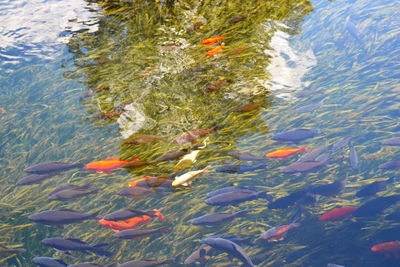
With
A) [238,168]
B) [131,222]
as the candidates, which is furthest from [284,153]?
[131,222]

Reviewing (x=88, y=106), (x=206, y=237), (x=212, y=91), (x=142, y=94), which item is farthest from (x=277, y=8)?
(x=206, y=237)

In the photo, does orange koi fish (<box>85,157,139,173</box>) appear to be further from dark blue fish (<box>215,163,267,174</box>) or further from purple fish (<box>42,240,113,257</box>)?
dark blue fish (<box>215,163,267,174</box>)

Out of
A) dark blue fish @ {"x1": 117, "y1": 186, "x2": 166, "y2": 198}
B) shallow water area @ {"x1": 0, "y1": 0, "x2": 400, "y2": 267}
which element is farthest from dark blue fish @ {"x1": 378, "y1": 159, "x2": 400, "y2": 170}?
dark blue fish @ {"x1": 117, "y1": 186, "x2": 166, "y2": 198}

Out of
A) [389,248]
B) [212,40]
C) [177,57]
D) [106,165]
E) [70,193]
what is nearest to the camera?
[389,248]

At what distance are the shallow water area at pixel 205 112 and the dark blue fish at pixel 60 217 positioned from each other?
15 cm

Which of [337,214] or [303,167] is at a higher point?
[303,167]

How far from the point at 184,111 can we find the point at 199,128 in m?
0.32

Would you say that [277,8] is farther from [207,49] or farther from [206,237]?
[206,237]

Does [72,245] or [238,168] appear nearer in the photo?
[72,245]

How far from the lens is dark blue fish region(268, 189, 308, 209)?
2.64 metres

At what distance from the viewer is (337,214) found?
2.48 meters

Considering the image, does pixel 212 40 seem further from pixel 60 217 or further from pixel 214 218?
pixel 60 217

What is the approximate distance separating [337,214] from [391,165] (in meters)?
0.68

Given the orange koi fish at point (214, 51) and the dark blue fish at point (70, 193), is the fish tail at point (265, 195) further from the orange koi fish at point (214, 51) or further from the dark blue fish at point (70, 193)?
the orange koi fish at point (214, 51)
